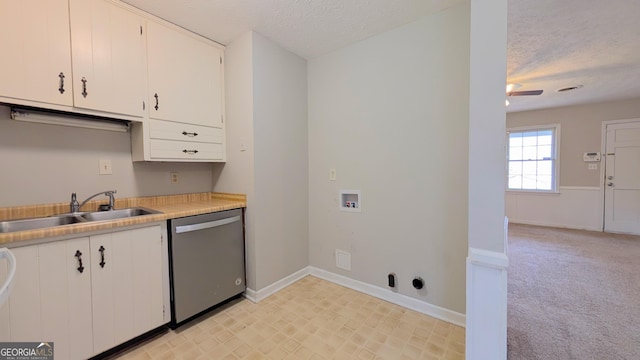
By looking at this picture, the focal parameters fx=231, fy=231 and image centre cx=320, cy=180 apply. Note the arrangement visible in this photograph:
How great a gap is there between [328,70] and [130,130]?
6.53 feet

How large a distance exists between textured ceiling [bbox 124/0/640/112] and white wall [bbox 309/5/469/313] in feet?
0.76

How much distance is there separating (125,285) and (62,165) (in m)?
1.04

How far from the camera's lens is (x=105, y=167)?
191 centimetres

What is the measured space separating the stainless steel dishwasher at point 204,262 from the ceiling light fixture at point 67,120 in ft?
3.24

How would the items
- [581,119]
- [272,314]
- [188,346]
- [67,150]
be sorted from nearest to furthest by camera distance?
[188,346] → [67,150] → [272,314] → [581,119]

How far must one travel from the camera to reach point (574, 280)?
260 cm

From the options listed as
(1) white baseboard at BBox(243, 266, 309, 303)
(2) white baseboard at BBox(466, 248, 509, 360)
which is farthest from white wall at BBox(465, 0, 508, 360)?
(1) white baseboard at BBox(243, 266, 309, 303)

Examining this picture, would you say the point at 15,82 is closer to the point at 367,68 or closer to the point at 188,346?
the point at 188,346

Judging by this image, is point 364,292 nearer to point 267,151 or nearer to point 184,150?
point 267,151

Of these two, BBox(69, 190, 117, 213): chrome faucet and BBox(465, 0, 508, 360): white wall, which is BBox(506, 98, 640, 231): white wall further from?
BBox(69, 190, 117, 213): chrome faucet

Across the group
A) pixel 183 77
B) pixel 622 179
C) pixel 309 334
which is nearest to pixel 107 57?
pixel 183 77

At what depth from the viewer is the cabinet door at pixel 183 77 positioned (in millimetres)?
1911

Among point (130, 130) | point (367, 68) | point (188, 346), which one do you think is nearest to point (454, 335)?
point (188, 346)

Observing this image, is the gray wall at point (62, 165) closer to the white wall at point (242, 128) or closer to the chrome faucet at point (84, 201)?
the chrome faucet at point (84, 201)
